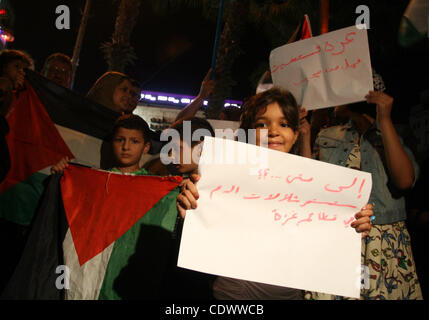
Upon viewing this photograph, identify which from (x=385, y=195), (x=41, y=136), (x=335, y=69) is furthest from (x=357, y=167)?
(x=41, y=136)

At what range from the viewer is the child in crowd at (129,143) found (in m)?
2.67

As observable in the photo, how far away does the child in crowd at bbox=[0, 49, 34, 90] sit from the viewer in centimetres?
285

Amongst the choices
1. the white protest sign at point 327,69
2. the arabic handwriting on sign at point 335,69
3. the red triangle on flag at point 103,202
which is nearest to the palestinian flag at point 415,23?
the white protest sign at point 327,69

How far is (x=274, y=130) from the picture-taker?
1785 millimetres

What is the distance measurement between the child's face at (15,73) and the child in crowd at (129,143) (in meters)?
1.01

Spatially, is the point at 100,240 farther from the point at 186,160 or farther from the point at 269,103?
the point at 269,103

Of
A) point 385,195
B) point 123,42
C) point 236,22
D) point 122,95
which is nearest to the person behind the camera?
point 385,195

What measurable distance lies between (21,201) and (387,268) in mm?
2770

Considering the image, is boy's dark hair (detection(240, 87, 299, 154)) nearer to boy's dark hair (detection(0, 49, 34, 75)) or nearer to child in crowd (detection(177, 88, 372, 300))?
child in crowd (detection(177, 88, 372, 300))

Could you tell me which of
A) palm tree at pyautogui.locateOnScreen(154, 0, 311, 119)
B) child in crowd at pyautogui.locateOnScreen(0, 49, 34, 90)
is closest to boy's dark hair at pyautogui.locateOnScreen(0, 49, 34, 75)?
child in crowd at pyautogui.locateOnScreen(0, 49, 34, 90)

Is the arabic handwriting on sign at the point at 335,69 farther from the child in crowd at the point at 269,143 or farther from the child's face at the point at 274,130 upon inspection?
the child's face at the point at 274,130

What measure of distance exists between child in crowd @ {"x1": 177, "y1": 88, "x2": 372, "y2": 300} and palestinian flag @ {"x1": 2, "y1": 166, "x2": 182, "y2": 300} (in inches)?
32.1
